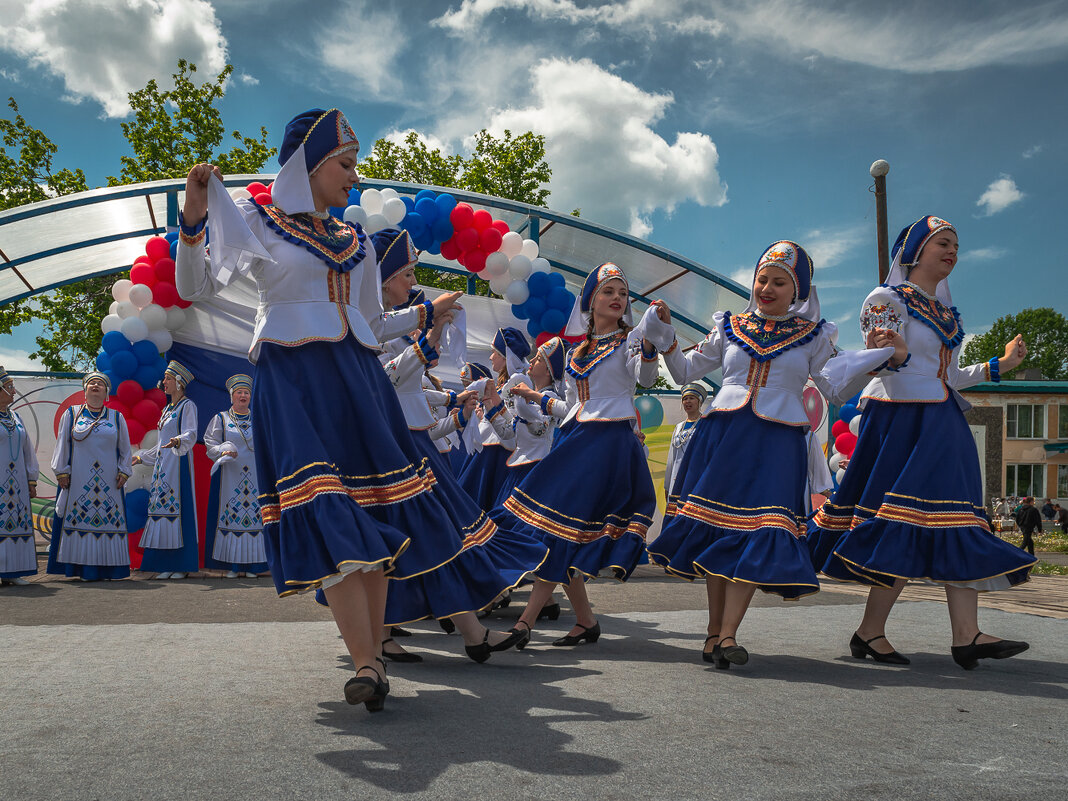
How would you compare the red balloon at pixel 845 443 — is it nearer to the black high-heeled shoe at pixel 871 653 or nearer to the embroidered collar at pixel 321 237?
the black high-heeled shoe at pixel 871 653

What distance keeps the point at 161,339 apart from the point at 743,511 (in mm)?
8480

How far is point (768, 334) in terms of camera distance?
448cm

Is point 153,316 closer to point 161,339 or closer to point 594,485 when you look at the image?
point 161,339

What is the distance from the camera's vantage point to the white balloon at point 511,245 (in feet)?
40.2

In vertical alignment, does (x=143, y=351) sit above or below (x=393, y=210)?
below

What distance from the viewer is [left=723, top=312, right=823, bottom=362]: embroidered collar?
4.41m

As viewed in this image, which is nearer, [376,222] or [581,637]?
[581,637]

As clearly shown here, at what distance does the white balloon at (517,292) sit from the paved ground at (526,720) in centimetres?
748

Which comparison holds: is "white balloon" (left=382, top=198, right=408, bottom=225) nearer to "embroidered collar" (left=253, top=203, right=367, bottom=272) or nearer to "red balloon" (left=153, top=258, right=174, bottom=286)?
"red balloon" (left=153, top=258, right=174, bottom=286)

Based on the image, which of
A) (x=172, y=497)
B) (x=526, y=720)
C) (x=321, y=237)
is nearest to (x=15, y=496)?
(x=172, y=497)

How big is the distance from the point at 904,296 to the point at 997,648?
1.72m

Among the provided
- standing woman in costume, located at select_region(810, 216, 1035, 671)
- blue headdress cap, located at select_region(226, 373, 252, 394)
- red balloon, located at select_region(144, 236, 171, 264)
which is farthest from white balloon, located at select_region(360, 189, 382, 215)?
standing woman in costume, located at select_region(810, 216, 1035, 671)

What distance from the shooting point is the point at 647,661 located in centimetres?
420

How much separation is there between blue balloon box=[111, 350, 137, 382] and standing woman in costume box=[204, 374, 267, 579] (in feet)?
4.29
